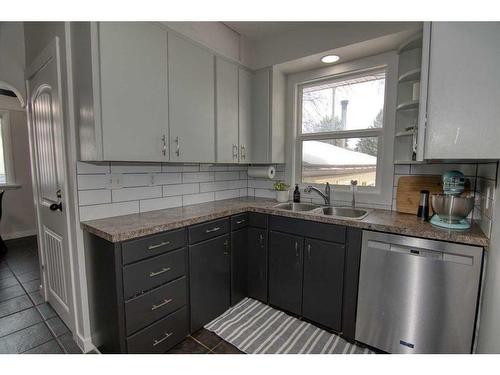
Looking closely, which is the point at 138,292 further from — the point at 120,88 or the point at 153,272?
the point at 120,88

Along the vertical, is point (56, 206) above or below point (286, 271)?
above

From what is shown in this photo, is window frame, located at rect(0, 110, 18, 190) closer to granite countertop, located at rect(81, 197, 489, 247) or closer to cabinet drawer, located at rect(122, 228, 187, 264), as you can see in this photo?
granite countertop, located at rect(81, 197, 489, 247)

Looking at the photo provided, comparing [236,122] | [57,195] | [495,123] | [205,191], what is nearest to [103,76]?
[57,195]

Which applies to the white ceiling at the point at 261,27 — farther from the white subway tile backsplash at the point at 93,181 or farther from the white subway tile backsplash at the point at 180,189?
the white subway tile backsplash at the point at 93,181

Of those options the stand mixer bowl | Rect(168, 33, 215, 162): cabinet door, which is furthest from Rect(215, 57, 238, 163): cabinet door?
the stand mixer bowl

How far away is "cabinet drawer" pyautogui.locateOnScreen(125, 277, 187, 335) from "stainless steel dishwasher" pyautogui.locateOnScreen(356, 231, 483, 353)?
1.24 m

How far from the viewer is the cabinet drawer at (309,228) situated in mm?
1705

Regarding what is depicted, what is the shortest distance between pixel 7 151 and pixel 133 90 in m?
4.18

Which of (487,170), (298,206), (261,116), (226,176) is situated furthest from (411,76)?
(226,176)

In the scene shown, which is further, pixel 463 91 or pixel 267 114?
pixel 267 114

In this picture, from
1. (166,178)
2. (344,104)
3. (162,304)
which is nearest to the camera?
(162,304)

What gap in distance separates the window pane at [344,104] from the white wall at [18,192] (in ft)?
15.7

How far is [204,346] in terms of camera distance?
1.68 meters
